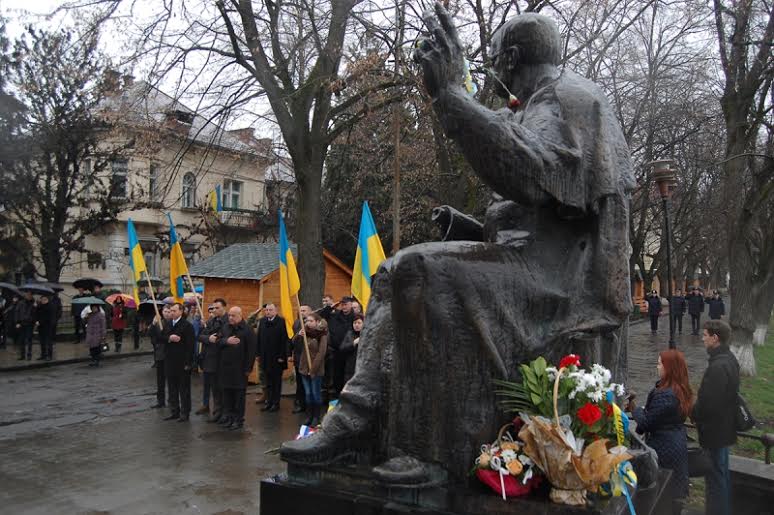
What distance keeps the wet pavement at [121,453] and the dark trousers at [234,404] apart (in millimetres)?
278

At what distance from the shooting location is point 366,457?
2.81 meters

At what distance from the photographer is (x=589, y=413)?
244 cm

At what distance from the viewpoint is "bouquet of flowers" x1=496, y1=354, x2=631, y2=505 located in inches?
91.9

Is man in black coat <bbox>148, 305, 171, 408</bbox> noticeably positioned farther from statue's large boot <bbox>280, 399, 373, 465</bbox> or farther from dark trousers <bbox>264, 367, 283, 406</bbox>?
statue's large boot <bbox>280, 399, 373, 465</bbox>

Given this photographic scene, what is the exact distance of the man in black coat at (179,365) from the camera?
1028 centimetres

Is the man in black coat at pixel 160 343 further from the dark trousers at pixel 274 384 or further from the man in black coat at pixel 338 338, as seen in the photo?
the man in black coat at pixel 338 338

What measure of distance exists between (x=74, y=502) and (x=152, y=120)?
975 cm

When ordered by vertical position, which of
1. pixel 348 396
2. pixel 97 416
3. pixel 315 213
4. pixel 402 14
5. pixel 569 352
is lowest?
pixel 97 416

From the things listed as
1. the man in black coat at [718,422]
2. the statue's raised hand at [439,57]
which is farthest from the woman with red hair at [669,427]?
the statue's raised hand at [439,57]

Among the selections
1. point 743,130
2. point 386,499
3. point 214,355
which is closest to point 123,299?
point 214,355

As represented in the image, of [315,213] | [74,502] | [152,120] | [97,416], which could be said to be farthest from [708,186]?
[74,502]

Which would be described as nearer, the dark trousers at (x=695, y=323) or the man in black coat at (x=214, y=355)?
the man in black coat at (x=214, y=355)

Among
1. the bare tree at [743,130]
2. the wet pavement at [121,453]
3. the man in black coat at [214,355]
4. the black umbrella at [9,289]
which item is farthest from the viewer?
the black umbrella at [9,289]

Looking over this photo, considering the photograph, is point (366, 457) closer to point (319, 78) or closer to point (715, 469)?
point (715, 469)
